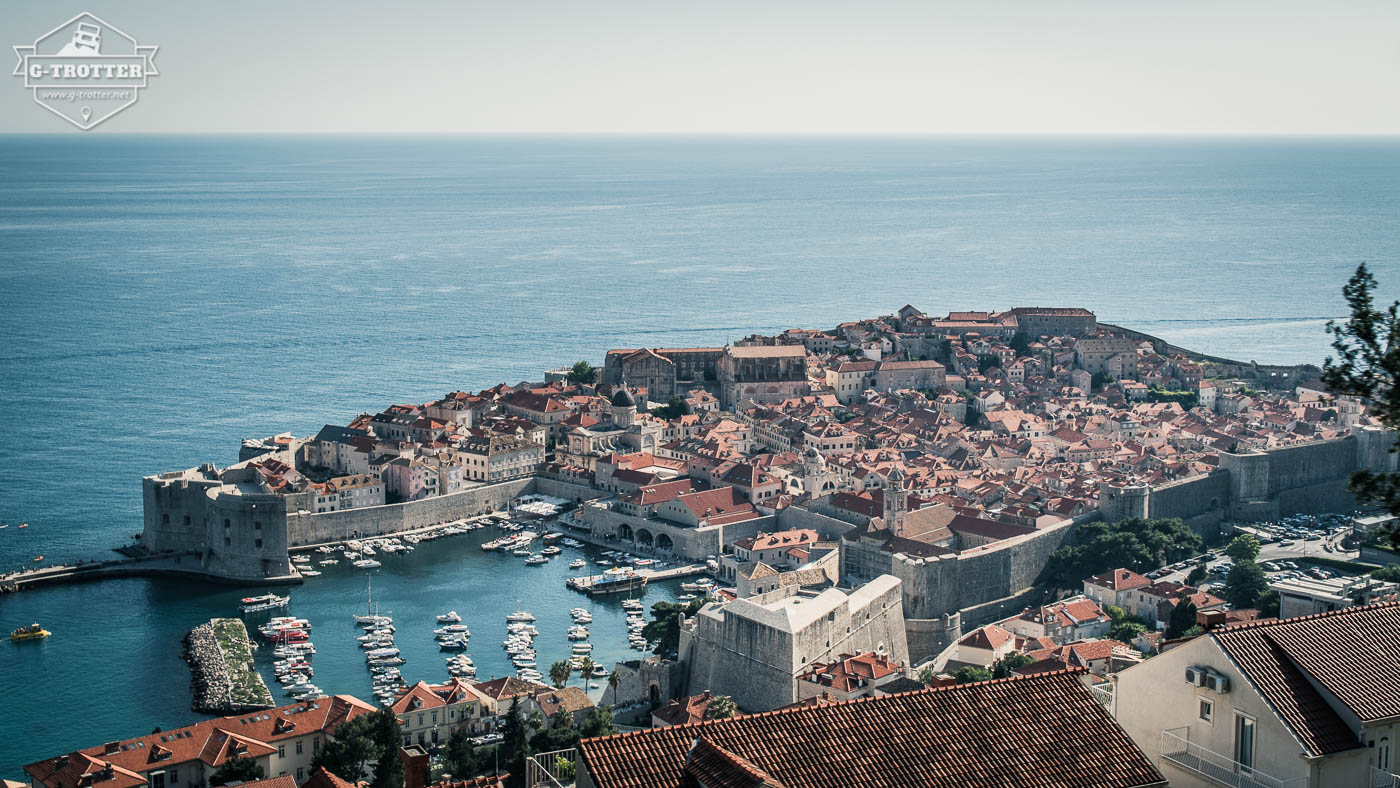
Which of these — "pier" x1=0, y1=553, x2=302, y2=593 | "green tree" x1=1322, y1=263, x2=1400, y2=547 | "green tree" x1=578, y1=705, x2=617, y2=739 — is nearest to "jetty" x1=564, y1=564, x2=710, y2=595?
"pier" x1=0, y1=553, x2=302, y2=593

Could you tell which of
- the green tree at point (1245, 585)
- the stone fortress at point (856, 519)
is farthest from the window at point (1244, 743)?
the stone fortress at point (856, 519)

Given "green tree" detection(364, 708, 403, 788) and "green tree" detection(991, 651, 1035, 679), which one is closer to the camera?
"green tree" detection(364, 708, 403, 788)

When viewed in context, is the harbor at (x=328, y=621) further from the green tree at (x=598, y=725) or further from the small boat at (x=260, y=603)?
the green tree at (x=598, y=725)

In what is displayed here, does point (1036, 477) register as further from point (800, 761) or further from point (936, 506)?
point (800, 761)

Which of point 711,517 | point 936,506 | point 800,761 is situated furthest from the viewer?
point 711,517

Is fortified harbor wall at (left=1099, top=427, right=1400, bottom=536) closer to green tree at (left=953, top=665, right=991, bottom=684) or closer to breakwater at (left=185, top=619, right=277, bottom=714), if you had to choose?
green tree at (left=953, top=665, right=991, bottom=684)

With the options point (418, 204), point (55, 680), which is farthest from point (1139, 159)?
point (55, 680)

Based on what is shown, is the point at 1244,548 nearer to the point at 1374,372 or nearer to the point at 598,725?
the point at 598,725
